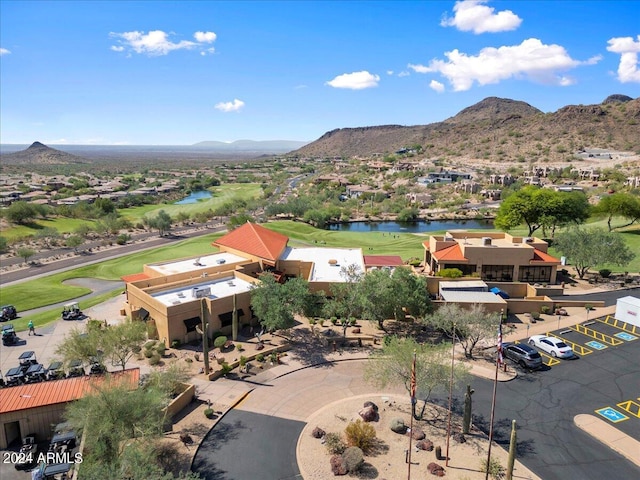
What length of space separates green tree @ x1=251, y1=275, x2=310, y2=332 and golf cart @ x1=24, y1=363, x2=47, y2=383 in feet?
52.3

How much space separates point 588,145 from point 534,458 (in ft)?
656

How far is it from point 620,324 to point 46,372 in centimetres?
4837

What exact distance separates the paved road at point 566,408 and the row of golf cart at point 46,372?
80.2 feet

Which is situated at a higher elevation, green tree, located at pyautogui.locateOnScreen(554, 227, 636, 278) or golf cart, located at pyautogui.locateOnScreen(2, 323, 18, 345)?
green tree, located at pyautogui.locateOnScreen(554, 227, 636, 278)

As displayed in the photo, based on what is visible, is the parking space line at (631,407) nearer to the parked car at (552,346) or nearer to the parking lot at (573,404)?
the parking lot at (573,404)

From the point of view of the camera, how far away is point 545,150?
189875mm

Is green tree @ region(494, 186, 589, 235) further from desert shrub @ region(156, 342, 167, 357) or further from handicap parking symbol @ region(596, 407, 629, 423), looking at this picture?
desert shrub @ region(156, 342, 167, 357)

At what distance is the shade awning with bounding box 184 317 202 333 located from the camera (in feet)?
121

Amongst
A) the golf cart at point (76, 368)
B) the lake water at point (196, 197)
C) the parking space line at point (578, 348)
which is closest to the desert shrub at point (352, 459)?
the golf cart at point (76, 368)

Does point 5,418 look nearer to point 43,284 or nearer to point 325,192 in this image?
point 43,284

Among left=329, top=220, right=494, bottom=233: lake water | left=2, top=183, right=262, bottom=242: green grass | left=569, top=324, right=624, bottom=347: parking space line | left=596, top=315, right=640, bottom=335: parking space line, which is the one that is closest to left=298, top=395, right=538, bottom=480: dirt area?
left=569, top=324, right=624, bottom=347: parking space line

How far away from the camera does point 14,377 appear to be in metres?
30.5

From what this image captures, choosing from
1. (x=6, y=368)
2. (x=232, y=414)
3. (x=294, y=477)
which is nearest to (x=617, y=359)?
(x=294, y=477)

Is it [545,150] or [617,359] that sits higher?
[545,150]
